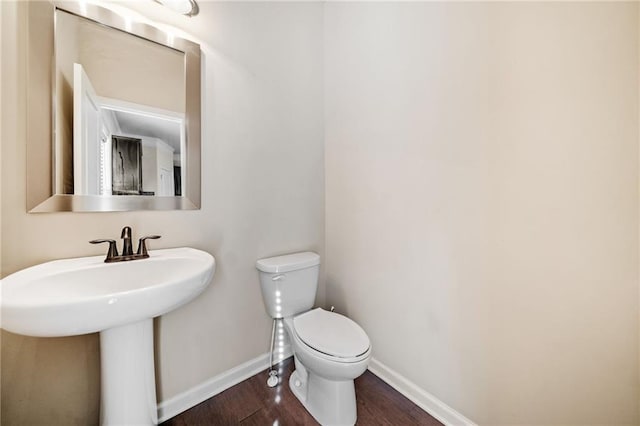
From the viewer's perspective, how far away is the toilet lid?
1084mm

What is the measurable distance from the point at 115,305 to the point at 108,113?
851 mm

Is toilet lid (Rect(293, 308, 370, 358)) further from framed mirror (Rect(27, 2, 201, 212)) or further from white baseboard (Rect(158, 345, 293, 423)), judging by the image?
framed mirror (Rect(27, 2, 201, 212))

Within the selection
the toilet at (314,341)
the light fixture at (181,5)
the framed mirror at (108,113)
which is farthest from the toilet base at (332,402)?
the light fixture at (181,5)

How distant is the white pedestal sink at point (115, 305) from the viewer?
2.01 ft

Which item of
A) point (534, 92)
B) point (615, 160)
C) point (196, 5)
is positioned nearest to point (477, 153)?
point (534, 92)

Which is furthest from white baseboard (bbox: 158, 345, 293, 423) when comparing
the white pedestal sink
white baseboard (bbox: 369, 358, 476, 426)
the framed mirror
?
the framed mirror

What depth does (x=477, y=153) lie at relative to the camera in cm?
104

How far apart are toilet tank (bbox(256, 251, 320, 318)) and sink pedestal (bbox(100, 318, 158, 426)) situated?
0.60 metres

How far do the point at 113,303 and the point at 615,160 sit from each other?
5.10ft

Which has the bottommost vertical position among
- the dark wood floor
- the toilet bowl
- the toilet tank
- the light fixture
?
the dark wood floor

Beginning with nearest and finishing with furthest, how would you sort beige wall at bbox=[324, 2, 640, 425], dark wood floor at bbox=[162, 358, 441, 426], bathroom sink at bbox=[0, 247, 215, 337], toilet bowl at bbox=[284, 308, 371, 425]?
1. bathroom sink at bbox=[0, 247, 215, 337]
2. beige wall at bbox=[324, 2, 640, 425]
3. toilet bowl at bbox=[284, 308, 371, 425]
4. dark wood floor at bbox=[162, 358, 441, 426]

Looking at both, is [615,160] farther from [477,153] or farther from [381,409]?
[381,409]

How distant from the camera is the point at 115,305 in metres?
0.67

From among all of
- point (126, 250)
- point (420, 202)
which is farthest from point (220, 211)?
point (420, 202)
